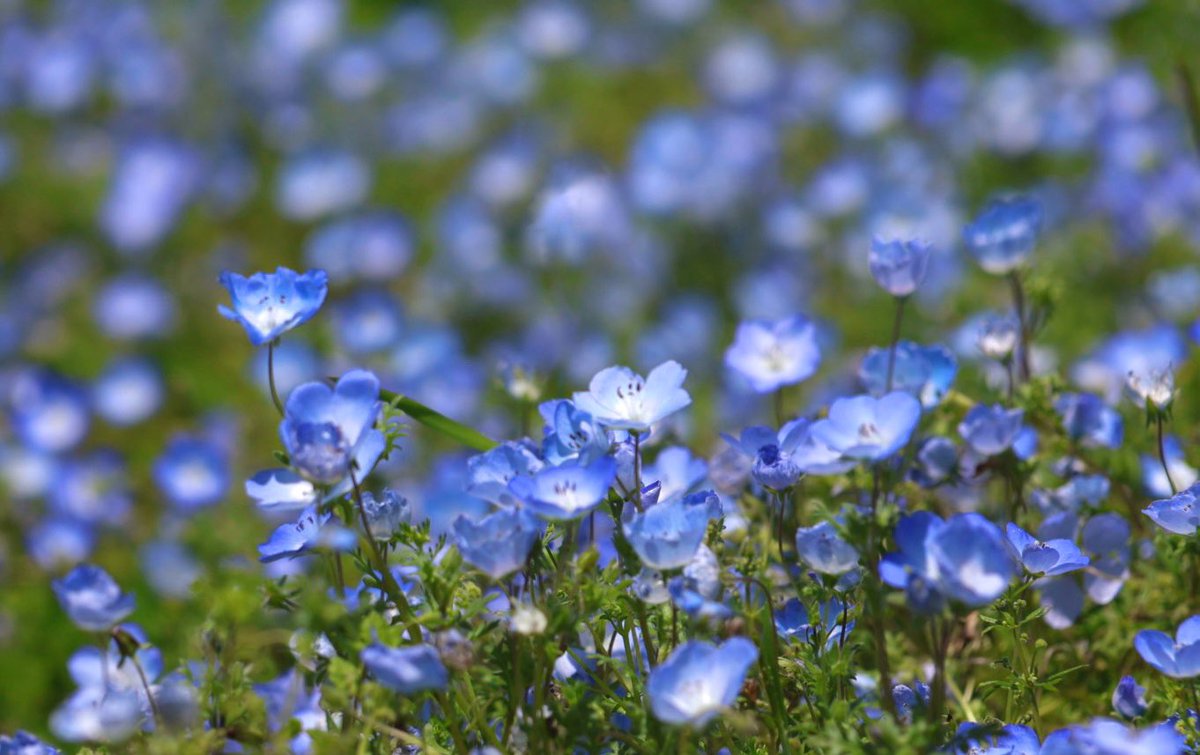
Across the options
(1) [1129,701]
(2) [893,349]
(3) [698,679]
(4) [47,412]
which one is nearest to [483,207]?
(4) [47,412]

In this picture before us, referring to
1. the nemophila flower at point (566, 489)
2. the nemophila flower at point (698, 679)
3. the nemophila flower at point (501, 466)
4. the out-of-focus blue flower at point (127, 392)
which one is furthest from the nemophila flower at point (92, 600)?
the out-of-focus blue flower at point (127, 392)

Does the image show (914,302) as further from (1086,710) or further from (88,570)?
(88,570)

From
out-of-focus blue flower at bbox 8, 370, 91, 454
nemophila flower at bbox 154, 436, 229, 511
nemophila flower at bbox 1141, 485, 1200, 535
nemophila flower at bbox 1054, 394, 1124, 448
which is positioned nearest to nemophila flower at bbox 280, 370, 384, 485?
nemophila flower at bbox 1141, 485, 1200, 535

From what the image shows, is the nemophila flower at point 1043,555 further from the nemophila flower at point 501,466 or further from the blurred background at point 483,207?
the blurred background at point 483,207

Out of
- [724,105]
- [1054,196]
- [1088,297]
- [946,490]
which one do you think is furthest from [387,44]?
[946,490]

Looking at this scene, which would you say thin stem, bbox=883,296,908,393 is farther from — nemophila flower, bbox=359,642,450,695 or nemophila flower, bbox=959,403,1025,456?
nemophila flower, bbox=359,642,450,695

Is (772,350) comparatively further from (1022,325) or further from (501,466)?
(501,466)
